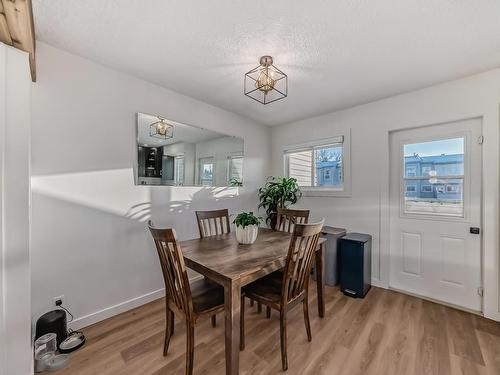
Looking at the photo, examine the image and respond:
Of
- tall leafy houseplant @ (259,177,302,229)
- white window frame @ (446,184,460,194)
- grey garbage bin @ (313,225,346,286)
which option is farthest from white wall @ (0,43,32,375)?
white window frame @ (446,184,460,194)

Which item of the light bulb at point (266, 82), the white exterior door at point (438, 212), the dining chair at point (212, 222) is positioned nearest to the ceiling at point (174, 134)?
the dining chair at point (212, 222)

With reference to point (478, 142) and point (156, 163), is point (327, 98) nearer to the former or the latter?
point (478, 142)

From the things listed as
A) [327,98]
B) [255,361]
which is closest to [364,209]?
[327,98]

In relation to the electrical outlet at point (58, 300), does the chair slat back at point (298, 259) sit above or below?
above

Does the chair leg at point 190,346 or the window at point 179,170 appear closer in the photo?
the chair leg at point 190,346

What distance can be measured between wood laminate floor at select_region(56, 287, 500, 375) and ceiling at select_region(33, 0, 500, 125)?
2.48 metres

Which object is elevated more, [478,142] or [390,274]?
[478,142]

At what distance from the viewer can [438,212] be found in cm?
255

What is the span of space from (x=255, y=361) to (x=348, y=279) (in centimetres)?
157

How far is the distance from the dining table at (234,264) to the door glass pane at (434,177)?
1.46 m

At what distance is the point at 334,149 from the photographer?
345 centimetres

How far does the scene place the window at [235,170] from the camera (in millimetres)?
A: 3398

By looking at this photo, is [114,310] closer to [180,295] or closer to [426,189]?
[180,295]

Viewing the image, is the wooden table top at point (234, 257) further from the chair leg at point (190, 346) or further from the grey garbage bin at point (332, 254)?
the grey garbage bin at point (332, 254)
